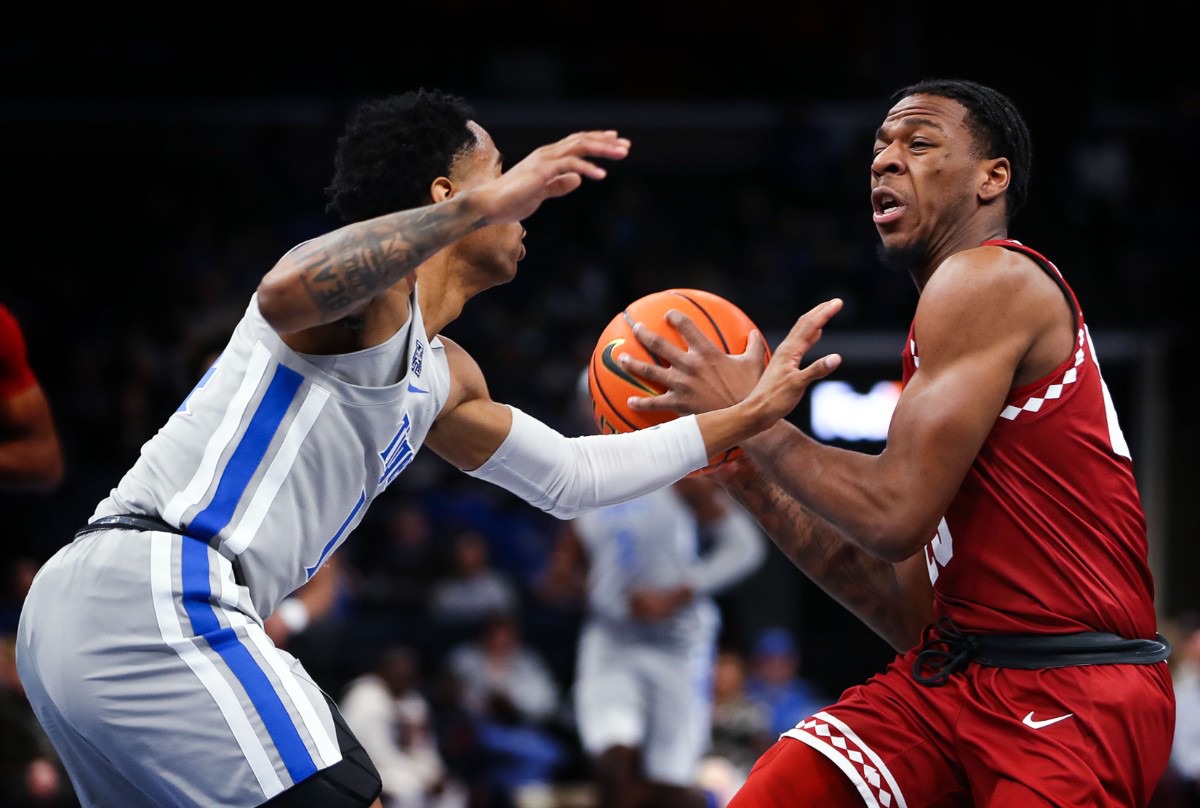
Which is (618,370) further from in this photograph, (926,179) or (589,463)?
(926,179)

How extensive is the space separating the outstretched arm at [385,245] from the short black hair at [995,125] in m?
1.05

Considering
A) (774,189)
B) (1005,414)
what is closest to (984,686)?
(1005,414)

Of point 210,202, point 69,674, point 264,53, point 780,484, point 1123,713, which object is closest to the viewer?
point 69,674

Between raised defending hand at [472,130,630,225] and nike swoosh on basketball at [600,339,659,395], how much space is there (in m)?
0.75

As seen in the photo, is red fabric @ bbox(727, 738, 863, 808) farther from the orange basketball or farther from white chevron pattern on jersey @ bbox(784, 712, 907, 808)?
the orange basketball

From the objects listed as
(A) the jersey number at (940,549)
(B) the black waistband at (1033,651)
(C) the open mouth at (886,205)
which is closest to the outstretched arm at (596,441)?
(C) the open mouth at (886,205)

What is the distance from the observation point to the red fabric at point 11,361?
422cm

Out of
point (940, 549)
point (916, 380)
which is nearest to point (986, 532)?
point (940, 549)

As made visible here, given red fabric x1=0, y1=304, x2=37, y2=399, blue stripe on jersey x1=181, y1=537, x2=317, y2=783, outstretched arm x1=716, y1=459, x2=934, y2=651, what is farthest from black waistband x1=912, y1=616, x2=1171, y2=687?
red fabric x1=0, y1=304, x2=37, y2=399

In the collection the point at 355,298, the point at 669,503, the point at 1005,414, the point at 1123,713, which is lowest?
the point at 669,503

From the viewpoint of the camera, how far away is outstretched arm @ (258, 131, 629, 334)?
2.91m

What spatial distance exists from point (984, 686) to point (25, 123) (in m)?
14.1

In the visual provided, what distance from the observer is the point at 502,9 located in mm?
16984

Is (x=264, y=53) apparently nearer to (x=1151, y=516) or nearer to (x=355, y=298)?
(x=1151, y=516)
